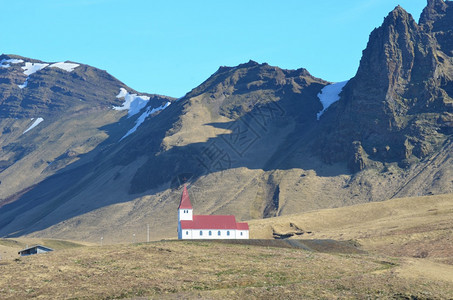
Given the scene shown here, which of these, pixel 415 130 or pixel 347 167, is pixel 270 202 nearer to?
pixel 347 167

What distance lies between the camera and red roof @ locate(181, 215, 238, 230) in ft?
331

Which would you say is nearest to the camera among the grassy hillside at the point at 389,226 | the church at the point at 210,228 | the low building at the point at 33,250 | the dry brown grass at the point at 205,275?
the dry brown grass at the point at 205,275

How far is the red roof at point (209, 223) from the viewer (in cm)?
10088

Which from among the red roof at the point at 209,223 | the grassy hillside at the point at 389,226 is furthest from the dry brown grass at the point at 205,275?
the red roof at the point at 209,223

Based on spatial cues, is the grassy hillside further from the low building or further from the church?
the low building

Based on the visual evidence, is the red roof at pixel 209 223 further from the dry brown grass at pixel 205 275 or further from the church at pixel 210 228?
the dry brown grass at pixel 205 275

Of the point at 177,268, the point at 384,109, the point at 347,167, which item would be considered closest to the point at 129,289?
the point at 177,268

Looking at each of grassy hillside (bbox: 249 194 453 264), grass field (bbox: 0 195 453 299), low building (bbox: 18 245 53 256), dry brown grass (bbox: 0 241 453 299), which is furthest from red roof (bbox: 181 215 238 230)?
low building (bbox: 18 245 53 256)

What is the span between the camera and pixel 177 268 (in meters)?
61.0

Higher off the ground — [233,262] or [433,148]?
[433,148]

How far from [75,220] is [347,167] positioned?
283ft

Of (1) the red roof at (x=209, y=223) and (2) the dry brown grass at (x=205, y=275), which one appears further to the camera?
(1) the red roof at (x=209, y=223)

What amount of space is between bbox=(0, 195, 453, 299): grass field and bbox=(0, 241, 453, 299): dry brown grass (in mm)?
80

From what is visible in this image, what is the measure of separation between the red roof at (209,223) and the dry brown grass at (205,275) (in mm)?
26428
